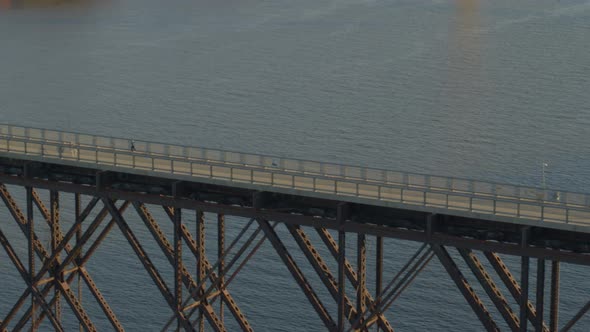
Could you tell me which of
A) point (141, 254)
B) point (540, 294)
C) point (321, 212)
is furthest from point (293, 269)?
point (540, 294)

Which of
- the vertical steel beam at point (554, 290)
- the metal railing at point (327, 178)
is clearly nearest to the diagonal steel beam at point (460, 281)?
the metal railing at point (327, 178)

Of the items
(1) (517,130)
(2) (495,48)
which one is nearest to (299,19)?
(2) (495,48)

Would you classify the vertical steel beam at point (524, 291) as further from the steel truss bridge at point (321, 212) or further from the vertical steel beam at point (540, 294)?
the vertical steel beam at point (540, 294)

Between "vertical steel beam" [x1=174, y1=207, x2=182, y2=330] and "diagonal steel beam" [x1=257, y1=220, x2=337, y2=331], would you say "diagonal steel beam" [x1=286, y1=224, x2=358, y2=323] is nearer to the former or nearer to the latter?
"diagonal steel beam" [x1=257, y1=220, x2=337, y2=331]

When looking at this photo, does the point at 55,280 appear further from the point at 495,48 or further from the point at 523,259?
the point at 495,48

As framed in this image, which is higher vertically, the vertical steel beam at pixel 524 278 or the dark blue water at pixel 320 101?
the vertical steel beam at pixel 524 278

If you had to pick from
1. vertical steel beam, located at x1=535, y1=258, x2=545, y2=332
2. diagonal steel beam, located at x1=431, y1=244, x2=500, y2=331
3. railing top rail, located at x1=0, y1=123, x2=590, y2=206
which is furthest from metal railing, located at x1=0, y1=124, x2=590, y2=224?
vertical steel beam, located at x1=535, y1=258, x2=545, y2=332
